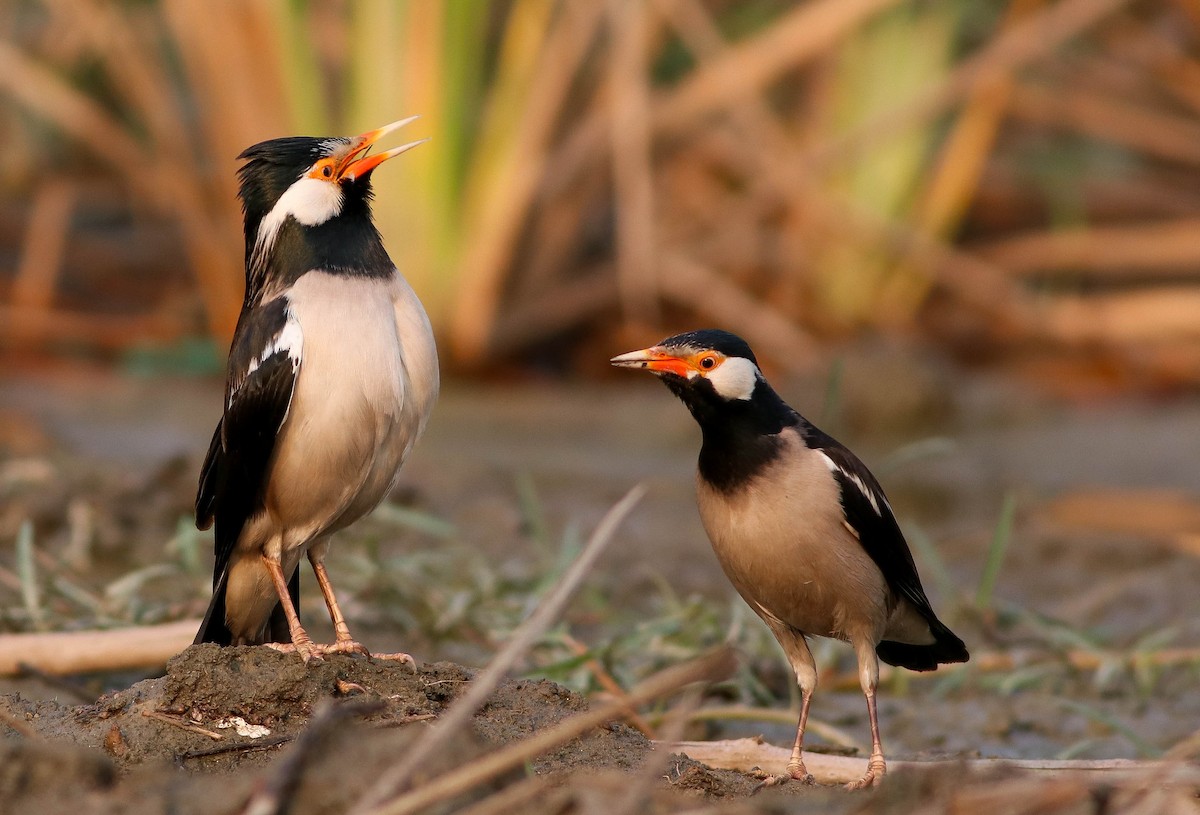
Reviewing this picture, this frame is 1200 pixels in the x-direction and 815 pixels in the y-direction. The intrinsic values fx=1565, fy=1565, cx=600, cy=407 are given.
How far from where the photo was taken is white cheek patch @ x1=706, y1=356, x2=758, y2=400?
3740 millimetres

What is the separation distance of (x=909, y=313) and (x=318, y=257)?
21.7 feet

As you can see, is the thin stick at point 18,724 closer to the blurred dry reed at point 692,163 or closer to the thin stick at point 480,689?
the thin stick at point 480,689

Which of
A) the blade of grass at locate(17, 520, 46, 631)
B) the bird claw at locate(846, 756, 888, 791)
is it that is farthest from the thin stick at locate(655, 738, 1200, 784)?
the blade of grass at locate(17, 520, 46, 631)

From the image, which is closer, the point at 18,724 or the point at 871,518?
the point at 18,724

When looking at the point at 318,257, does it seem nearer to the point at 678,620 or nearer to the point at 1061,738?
the point at 678,620

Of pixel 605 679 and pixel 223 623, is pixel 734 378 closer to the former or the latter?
pixel 605 679

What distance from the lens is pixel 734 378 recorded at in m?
3.74

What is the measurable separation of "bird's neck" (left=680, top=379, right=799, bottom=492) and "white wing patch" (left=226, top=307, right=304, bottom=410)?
933 mm

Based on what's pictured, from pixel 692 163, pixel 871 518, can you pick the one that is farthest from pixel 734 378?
pixel 692 163

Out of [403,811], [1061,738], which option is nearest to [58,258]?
[1061,738]

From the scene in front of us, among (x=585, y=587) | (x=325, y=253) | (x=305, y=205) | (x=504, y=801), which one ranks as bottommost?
(x=585, y=587)

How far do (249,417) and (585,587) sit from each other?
2.27m

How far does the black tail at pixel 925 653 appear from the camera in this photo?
409cm

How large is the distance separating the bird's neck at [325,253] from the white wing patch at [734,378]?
2.69 ft
